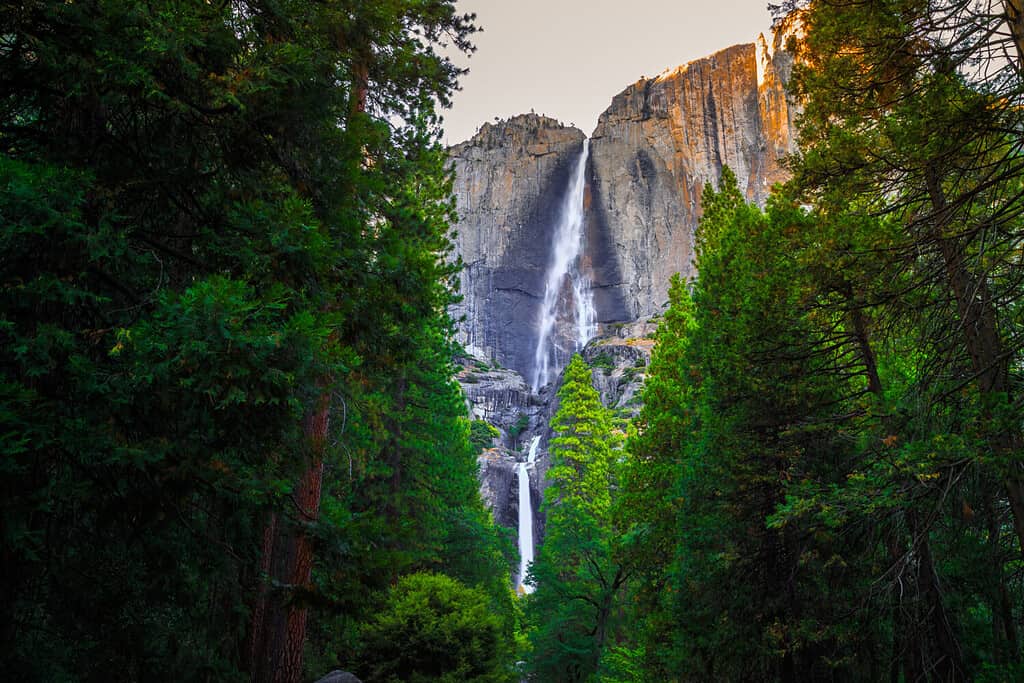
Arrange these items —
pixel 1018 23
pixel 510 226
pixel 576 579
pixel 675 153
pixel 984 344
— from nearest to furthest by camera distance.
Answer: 1. pixel 1018 23
2. pixel 984 344
3. pixel 576 579
4. pixel 675 153
5. pixel 510 226

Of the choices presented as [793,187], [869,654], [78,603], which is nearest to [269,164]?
[78,603]

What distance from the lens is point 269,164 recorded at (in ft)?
16.5

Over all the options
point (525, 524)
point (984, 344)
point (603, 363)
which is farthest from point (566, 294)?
point (984, 344)

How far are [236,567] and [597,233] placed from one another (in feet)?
187

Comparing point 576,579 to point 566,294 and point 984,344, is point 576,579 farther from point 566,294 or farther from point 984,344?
point 566,294

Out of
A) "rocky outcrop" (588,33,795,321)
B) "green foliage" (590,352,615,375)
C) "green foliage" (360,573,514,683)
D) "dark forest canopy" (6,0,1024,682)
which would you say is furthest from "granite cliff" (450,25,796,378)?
"dark forest canopy" (6,0,1024,682)

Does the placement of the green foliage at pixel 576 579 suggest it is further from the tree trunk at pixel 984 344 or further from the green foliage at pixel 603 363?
the green foliage at pixel 603 363

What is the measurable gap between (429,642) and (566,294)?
50.9 m

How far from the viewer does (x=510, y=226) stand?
61.8 m

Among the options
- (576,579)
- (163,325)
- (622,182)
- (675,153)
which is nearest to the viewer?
(163,325)

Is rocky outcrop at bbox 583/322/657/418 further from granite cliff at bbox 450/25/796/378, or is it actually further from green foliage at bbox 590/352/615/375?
granite cliff at bbox 450/25/796/378

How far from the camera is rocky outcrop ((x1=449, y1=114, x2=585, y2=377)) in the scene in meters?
59.8

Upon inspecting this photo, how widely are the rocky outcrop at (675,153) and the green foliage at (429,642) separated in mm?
47486

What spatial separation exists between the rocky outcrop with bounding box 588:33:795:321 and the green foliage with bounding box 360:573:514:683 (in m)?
47.5
